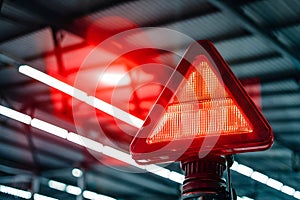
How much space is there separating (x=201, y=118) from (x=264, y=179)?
10369mm

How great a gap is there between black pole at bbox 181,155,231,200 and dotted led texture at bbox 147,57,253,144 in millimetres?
46

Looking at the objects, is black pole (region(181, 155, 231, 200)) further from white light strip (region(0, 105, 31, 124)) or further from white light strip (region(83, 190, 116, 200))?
white light strip (region(83, 190, 116, 200))

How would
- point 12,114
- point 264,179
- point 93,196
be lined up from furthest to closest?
point 93,196, point 264,179, point 12,114

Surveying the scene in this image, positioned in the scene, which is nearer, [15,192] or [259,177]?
[259,177]

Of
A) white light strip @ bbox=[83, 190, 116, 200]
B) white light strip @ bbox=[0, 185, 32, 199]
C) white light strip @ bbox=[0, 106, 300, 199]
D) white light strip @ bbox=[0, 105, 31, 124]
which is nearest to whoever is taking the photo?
white light strip @ bbox=[0, 105, 31, 124]

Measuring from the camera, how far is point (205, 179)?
769 mm

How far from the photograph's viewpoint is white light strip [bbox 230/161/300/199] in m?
9.69

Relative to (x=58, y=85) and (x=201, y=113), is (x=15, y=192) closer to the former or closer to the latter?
(x=58, y=85)

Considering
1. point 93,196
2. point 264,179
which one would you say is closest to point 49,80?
point 264,179

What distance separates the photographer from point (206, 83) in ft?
2.65

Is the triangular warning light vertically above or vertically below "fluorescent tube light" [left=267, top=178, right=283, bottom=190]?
below

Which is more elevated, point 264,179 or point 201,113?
point 264,179

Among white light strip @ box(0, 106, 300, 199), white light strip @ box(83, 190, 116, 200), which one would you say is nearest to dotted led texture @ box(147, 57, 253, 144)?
white light strip @ box(0, 106, 300, 199)

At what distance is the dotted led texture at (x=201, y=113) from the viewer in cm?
78
